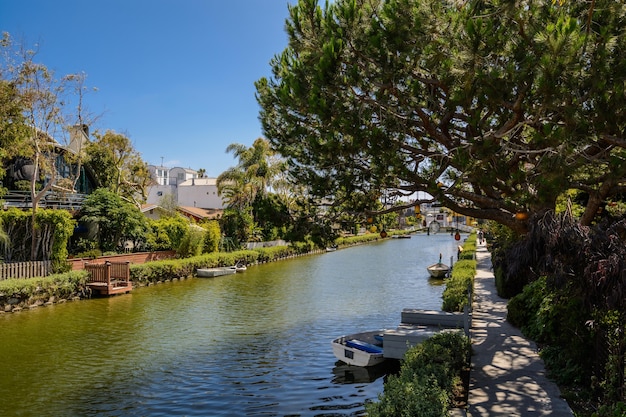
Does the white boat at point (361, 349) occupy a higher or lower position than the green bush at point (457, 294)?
lower

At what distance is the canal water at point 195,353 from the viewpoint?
1205 centimetres

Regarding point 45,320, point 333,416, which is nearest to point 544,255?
point 333,416

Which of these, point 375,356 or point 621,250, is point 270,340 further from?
point 621,250

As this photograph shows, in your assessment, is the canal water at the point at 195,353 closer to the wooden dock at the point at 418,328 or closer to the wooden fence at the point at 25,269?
the wooden dock at the point at 418,328

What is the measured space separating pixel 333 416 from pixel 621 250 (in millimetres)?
7072

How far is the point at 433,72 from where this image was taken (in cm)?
1028

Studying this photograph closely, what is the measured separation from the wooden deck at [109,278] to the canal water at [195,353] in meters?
0.66

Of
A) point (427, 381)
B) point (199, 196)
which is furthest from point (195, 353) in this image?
point (199, 196)

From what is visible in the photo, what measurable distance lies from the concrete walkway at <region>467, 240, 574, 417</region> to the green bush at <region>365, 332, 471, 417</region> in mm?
536

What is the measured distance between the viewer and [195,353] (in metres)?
16.4

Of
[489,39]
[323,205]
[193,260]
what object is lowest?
[193,260]

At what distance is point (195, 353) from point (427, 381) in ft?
34.4

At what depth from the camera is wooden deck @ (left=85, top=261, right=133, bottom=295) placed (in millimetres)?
26672

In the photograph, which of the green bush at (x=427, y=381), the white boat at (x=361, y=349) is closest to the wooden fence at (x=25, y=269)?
the white boat at (x=361, y=349)
